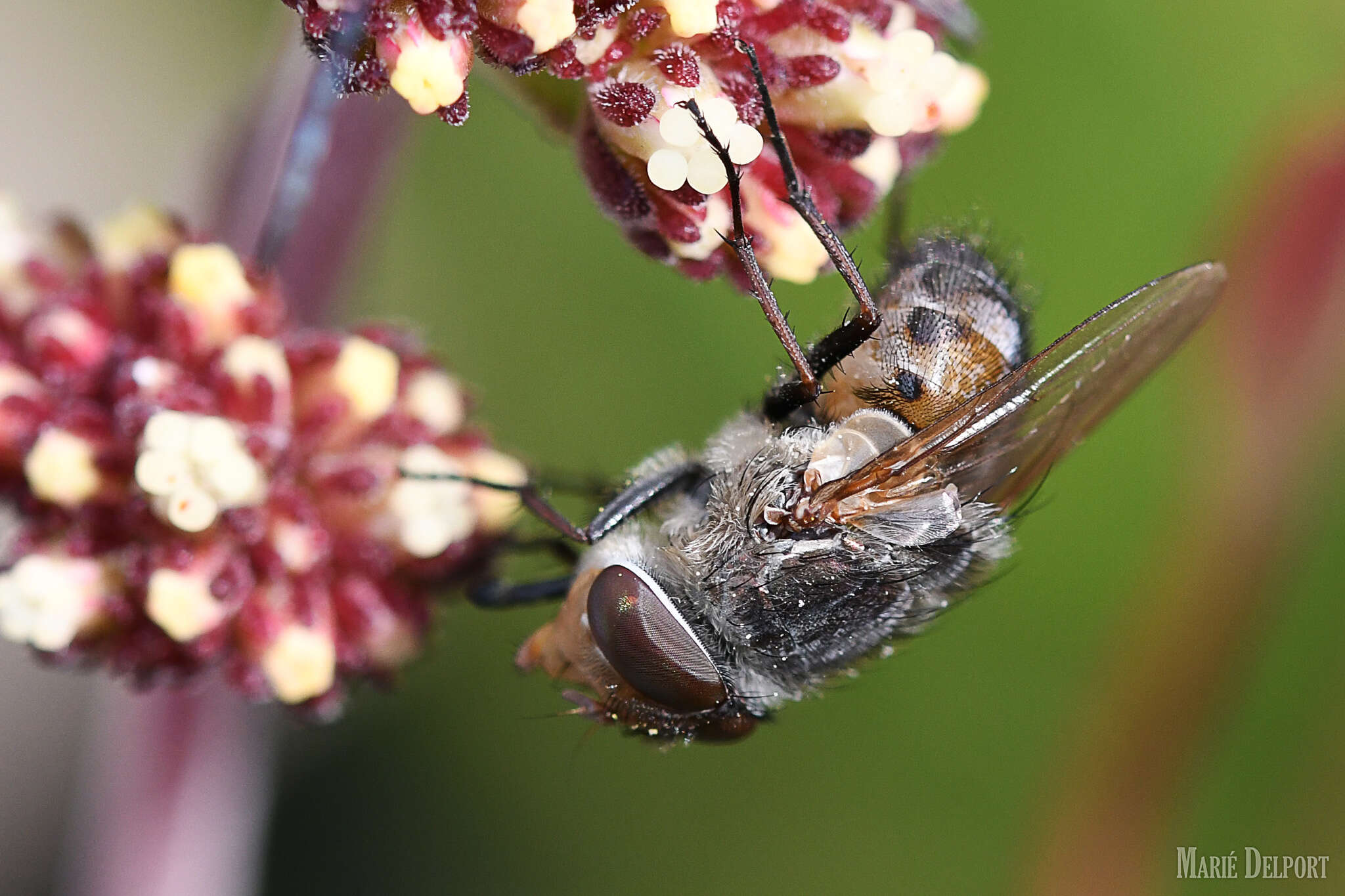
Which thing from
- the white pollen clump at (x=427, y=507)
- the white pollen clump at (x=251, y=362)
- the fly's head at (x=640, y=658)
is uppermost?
the white pollen clump at (x=251, y=362)

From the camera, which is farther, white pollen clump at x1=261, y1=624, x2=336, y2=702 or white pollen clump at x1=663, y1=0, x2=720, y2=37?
white pollen clump at x1=261, y1=624, x2=336, y2=702

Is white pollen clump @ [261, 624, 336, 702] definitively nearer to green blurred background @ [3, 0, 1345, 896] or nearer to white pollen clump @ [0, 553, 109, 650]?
white pollen clump @ [0, 553, 109, 650]

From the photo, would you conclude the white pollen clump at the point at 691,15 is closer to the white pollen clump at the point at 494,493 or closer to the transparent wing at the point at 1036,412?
the transparent wing at the point at 1036,412

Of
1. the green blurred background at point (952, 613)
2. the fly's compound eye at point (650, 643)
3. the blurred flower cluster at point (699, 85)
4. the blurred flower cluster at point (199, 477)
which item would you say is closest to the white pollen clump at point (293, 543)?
the blurred flower cluster at point (199, 477)

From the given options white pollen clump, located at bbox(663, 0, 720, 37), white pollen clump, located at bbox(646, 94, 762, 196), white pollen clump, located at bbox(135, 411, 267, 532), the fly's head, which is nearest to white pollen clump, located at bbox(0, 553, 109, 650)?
white pollen clump, located at bbox(135, 411, 267, 532)

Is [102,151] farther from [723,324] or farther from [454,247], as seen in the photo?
[723,324]

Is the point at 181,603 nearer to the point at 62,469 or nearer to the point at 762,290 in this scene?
the point at 62,469
